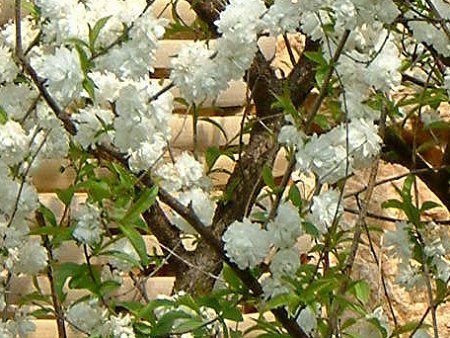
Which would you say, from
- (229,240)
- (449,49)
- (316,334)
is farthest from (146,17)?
(316,334)

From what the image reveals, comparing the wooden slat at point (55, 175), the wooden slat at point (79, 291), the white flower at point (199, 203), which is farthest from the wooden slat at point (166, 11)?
the white flower at point (199, 203)

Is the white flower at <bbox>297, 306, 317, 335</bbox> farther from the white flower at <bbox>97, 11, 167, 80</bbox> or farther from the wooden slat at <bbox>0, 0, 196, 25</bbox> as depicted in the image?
the wooden slat at <bbox>0, 0, 196, 25</bbox>

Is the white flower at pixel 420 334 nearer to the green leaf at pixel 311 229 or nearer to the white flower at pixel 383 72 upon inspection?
the green leaf at pixel 311 229

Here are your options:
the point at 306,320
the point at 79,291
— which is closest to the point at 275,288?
the point at 306,320

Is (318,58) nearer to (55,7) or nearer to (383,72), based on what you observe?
(383,72)

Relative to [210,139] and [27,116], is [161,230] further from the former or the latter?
[210,139]

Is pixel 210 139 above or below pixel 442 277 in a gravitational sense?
above
